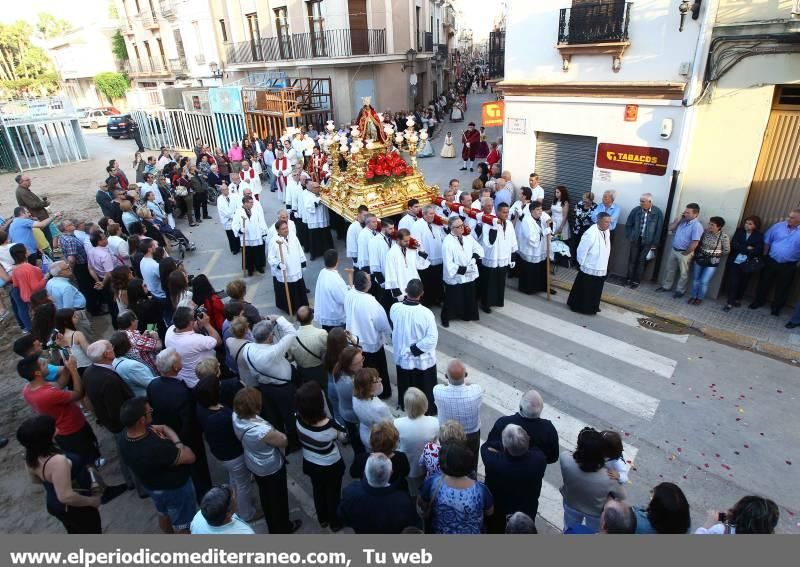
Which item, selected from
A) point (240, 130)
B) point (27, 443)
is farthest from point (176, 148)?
point (27, 443)

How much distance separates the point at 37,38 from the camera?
2132 inches

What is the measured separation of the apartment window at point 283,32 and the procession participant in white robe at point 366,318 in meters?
22.2

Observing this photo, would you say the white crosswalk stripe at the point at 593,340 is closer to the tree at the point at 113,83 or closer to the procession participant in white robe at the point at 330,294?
the procession participant in white robe at the point at 330,294

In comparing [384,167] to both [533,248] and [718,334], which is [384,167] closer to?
[533,248]

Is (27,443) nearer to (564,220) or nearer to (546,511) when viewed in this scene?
(546,511)

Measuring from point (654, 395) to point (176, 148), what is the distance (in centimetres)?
2457

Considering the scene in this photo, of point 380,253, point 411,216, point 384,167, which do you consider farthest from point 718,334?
point 384,167

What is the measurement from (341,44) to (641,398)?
Result: 846 inches

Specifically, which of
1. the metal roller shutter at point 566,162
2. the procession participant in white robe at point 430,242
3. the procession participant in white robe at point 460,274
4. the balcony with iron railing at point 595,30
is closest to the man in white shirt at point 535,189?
the metal roller shutter at point 566,162

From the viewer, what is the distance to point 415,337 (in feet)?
17.8

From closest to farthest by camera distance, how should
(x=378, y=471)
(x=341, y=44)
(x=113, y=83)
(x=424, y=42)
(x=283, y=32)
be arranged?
1. (x=378, y=471)
2. (x=341, y=44)
3. (x=283, y=32)
4. (x=424, y=42)
5. (x=113, y=83)

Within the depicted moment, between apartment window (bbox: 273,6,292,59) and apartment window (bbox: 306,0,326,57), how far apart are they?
60.3 inches

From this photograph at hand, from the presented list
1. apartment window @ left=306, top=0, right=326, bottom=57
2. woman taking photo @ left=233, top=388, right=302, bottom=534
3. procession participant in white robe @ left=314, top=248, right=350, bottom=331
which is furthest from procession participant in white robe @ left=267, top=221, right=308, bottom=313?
apartment window @ left=306, top=0, right=326, bottom=57

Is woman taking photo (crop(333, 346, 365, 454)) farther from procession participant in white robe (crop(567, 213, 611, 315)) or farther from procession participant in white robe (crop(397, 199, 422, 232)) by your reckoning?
procession participant in white robe (crop(567, 213, 611, 315))
